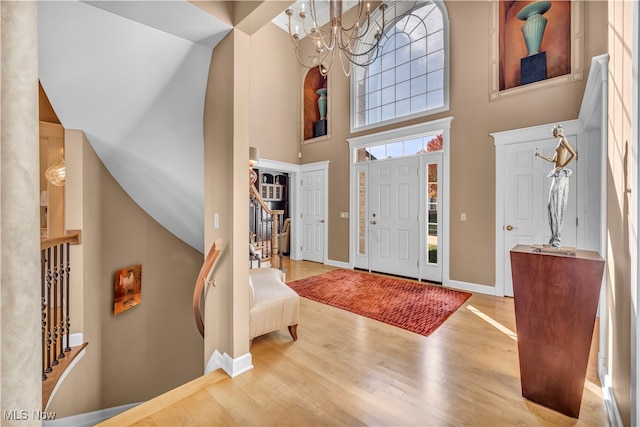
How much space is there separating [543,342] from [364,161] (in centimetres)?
384

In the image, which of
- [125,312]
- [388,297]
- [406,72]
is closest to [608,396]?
[388,297]

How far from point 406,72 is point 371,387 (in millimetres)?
4612

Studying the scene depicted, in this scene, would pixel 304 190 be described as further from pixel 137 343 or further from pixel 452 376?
pixel 452 376

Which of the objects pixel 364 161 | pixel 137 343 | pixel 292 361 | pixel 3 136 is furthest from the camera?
pixel 364 161

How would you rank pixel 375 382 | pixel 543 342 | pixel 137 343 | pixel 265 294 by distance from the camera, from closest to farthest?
pixel 543 342 < pixel 375 382 < pixel 265 294 < pixel 137 343

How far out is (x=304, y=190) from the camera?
5969mm

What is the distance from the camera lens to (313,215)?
19.1 feet

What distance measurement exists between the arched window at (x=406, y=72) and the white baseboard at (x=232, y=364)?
4119 mm

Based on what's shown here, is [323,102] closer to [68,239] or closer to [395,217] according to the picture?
[395,217]

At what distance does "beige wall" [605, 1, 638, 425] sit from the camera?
124 cm

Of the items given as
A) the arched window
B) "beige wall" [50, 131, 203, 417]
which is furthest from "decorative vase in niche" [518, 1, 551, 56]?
"beige wall" [50, 131, 203, 417]

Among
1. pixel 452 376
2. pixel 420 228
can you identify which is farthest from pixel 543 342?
pixel 420 228

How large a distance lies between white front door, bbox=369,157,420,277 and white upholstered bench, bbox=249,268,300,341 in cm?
258

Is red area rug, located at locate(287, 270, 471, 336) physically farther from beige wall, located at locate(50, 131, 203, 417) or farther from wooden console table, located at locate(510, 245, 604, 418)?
beige wall, located at locate(50, 131, 203, 417)
